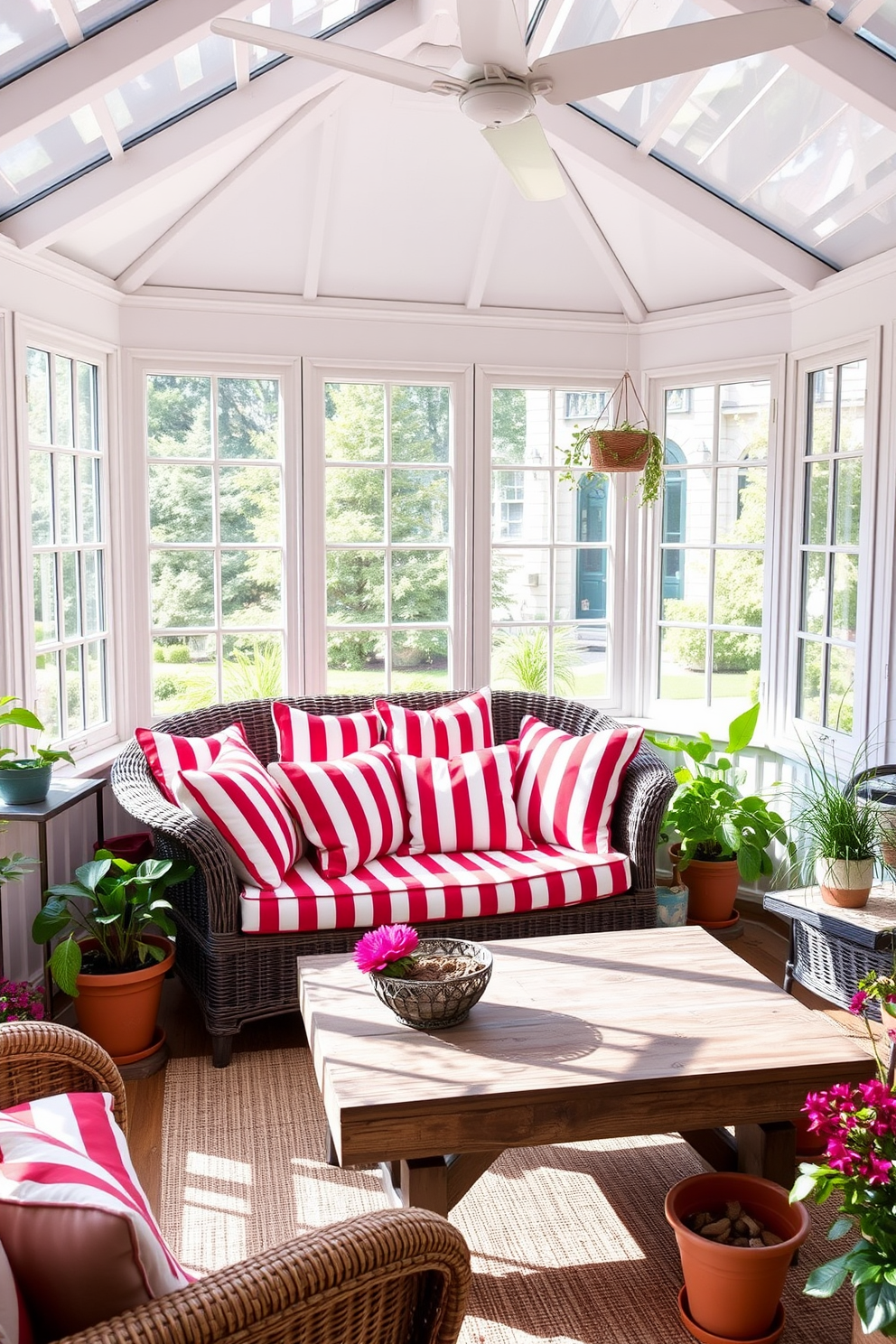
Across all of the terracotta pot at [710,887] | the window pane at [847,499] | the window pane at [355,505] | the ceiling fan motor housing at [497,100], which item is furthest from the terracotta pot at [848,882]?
the window pane at [355,505]

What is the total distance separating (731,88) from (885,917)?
8.10 ft

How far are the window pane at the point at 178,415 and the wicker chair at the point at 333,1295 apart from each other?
3.54 meters

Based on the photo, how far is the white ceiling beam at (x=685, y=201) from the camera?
12.8 ft

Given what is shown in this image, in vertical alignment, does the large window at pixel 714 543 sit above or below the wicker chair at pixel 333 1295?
above

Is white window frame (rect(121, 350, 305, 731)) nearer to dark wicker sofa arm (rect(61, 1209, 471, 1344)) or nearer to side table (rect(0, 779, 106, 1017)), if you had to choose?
side table (rect(0, 779, 106, 1017))

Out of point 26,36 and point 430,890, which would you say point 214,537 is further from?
point 26,36

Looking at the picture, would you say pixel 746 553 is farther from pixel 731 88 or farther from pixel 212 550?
pixel 212 550

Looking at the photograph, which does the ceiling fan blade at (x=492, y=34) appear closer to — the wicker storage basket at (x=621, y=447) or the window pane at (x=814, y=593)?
the wicker storage basket at (x=621, y=447)

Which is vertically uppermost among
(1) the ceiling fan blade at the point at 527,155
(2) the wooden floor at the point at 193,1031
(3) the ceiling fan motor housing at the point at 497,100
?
(1) the ceiling fan blade at the point at 527,155

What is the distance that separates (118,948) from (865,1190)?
2.30 m

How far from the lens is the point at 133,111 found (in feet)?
11.1

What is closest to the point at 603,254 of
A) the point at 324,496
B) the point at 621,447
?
the point at 621,447

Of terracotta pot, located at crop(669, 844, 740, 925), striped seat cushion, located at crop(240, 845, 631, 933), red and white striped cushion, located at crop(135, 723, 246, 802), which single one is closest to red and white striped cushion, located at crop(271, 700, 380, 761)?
red and white striped cushion, located at crop(135, 723, 246, 802)

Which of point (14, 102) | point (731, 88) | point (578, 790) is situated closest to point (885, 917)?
point (578, 790)
